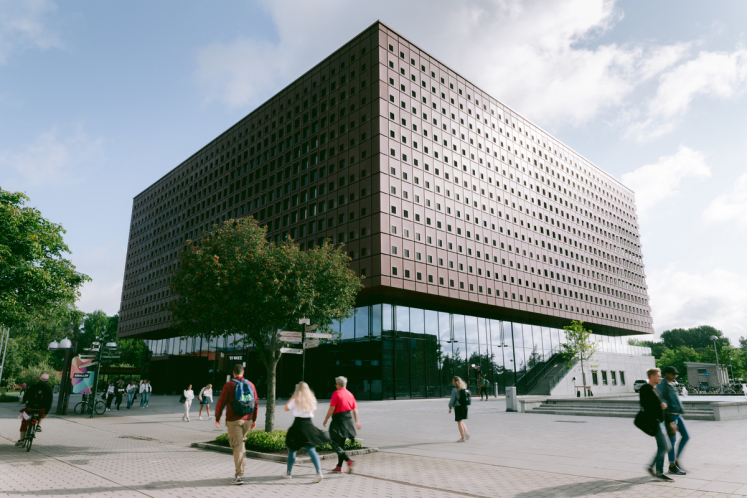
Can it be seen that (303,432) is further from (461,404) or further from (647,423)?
(461,404)

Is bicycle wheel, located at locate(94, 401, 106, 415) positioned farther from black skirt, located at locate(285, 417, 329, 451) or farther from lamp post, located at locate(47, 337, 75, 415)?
black skirt, located at locate(285, 417, 329, 451)

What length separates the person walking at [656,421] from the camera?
8.52 meters

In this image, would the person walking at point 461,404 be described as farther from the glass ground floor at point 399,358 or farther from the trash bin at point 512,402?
the glass ground floor at point 399,358

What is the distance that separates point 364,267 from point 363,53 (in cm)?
1998

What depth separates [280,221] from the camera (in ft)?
161

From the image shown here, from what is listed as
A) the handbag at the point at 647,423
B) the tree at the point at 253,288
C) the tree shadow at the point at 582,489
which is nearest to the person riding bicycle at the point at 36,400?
the tree at the point at 253,288

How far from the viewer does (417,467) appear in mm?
10203

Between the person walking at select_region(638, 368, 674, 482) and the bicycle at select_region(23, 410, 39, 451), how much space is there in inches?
558

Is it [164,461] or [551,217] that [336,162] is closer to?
[551,217]

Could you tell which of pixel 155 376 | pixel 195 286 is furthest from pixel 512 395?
pixel 155 376

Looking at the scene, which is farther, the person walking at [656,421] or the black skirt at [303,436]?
the black skirt at [303,436]

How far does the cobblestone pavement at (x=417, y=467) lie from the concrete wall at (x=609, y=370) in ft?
126

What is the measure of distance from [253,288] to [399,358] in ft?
94.2

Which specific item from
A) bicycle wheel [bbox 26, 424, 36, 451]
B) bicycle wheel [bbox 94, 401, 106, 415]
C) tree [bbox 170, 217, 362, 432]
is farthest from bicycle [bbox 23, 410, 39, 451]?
bicycle wheel [bbox 94, 401, 106, 415]
